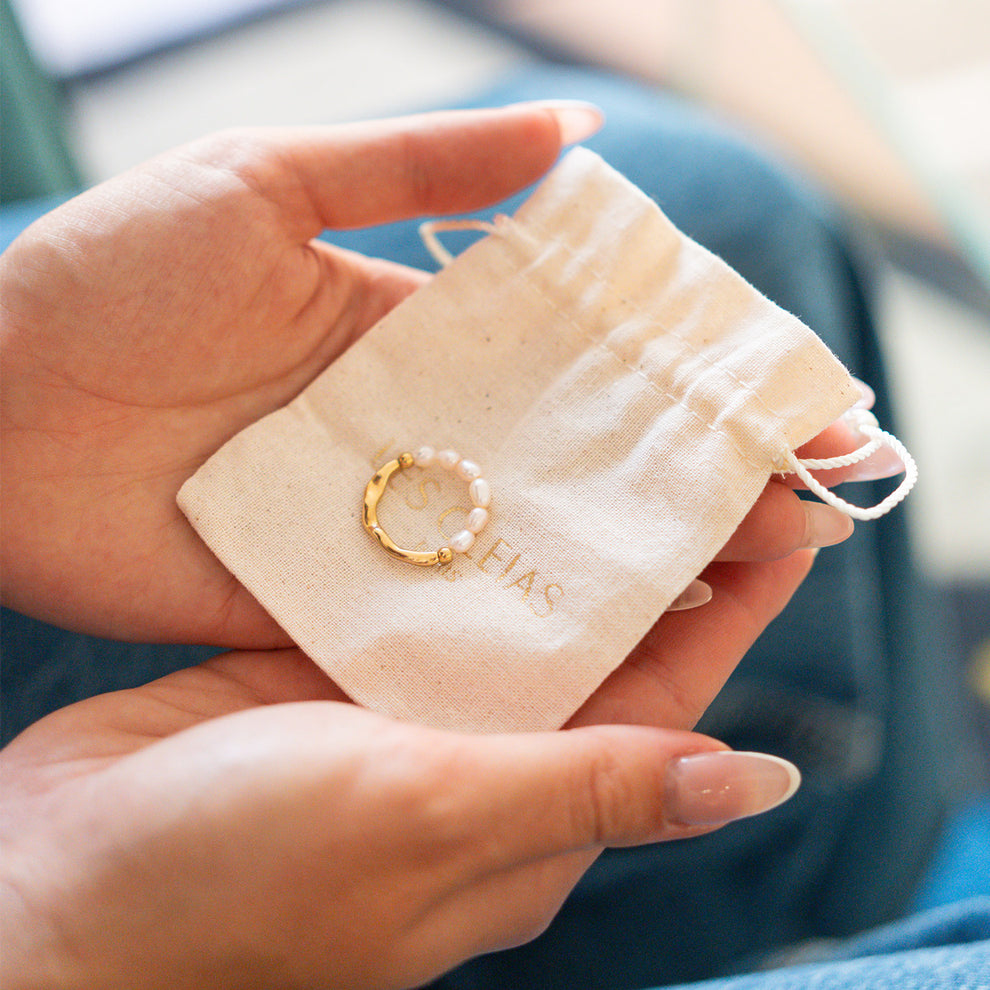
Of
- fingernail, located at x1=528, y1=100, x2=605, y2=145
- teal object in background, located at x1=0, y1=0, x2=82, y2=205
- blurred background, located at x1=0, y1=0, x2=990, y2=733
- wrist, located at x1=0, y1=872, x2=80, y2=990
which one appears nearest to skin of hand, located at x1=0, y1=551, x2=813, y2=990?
wrist, located at x1=0, y1=872, x2=80, y2=990

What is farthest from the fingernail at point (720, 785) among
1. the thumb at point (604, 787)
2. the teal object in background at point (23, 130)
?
the teal object in background at point (23, 130)

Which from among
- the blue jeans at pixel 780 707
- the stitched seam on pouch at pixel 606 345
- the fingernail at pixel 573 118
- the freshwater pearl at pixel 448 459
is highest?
the fingernail at pixel 573 118

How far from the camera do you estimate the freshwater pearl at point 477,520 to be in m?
0.73

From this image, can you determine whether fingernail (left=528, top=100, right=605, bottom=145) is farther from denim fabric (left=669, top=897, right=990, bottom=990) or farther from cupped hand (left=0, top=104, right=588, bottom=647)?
denim fabric (left=669, top=897, right=990, bottom=990)

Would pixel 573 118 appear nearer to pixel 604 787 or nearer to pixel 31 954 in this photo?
pixel 604 787

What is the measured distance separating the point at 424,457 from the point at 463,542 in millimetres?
90

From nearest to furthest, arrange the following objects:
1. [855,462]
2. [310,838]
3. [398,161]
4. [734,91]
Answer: [310,838], [855,462], [398,161], [734,91]

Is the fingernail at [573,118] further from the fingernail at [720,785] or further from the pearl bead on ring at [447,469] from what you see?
the fingernail at [720,785]

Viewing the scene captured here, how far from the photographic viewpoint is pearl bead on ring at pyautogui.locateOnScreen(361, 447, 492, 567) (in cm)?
73

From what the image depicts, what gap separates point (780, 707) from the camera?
106cm

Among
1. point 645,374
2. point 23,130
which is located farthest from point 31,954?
point 23,130

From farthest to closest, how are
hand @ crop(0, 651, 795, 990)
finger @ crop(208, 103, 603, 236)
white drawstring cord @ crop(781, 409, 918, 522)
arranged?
finger @ crop(208, 103, 603, 236)
white drawstring cord @ crop(781, 409, 918, 522)
hand @ crop(0, 651, 795, 990)

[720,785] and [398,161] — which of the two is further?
[398,161]

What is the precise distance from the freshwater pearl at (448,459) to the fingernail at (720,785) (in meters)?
0.32
